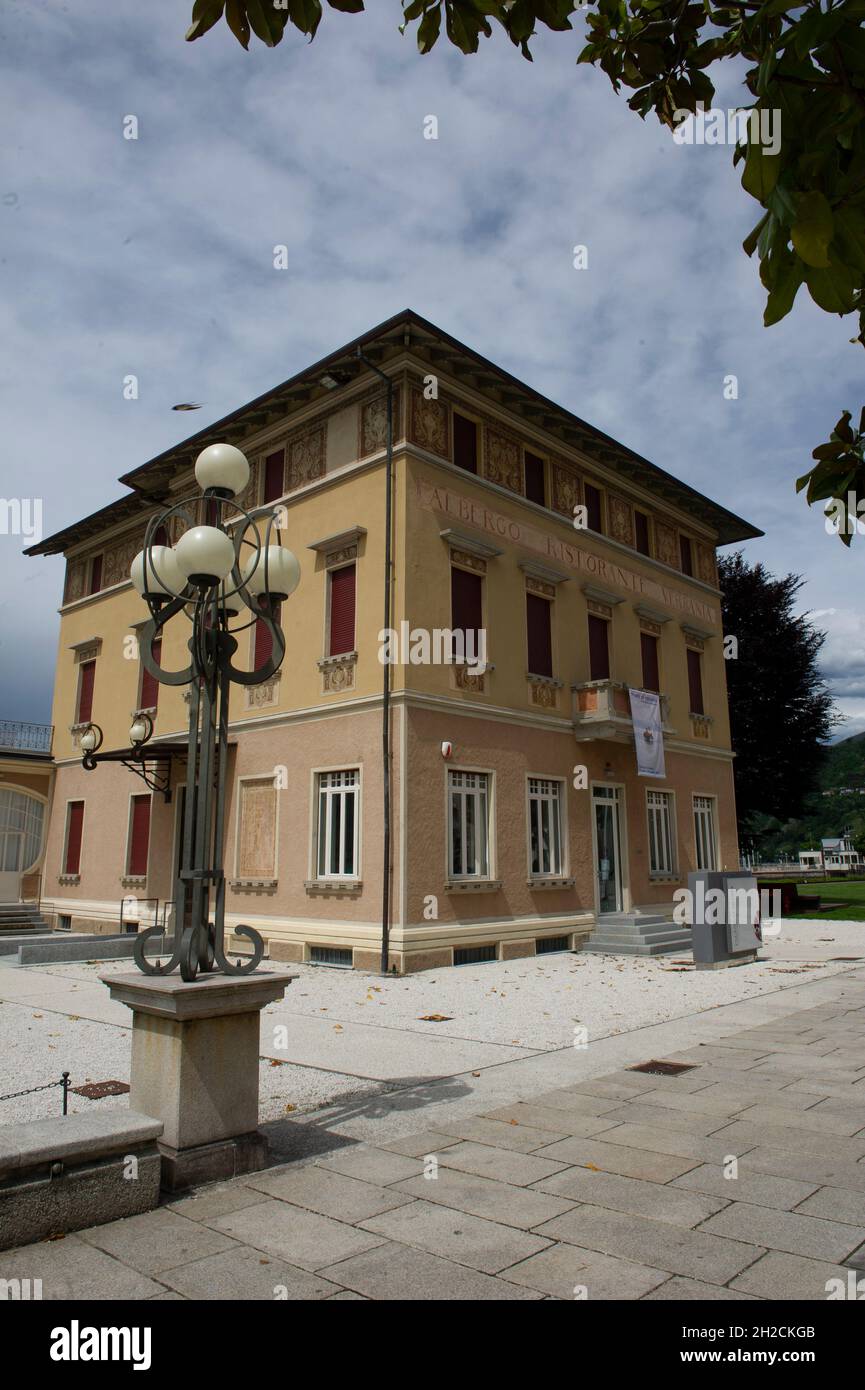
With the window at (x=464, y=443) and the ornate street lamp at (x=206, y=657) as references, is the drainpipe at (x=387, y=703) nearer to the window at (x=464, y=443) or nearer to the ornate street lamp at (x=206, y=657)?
the window at (x=464, y=443)

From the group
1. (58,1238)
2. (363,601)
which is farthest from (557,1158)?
(363,601)

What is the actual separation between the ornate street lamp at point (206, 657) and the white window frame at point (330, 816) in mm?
8711

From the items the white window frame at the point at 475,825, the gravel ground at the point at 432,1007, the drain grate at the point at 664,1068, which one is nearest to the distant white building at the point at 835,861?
the gravel ground at the point at 432,1007

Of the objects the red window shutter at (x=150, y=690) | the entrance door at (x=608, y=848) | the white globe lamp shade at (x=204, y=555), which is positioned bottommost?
the entrance door at (x=608, y=848)

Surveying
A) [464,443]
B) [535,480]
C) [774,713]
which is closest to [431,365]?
[464,443]

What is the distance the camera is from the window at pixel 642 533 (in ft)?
67.0

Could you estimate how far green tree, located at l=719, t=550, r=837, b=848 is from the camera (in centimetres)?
2917

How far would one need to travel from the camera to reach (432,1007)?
387 inches

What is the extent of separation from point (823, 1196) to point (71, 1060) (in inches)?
231

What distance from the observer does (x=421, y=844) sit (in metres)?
13.6

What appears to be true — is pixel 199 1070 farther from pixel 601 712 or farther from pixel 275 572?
pixel 601 712

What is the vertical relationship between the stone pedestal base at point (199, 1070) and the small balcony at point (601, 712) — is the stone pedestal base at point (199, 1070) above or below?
below
